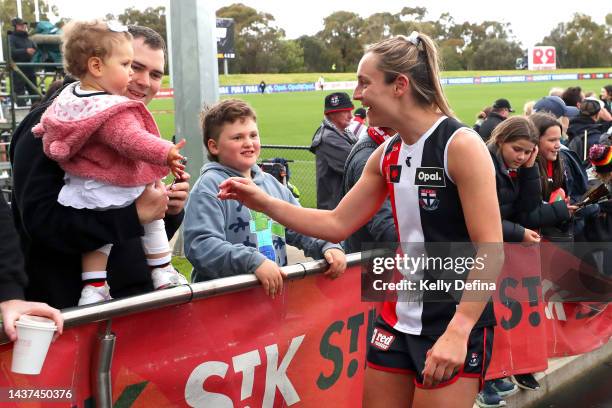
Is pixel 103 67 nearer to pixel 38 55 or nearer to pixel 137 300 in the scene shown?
pixel 137 300

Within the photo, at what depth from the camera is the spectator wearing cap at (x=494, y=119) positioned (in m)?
8.78

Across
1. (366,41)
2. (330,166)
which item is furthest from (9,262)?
(366,41)

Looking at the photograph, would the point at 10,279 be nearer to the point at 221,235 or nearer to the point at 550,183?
the point at 221,235

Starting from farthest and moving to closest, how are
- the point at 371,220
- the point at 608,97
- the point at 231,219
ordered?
the point at 608,97 → the point at 371,220 → the point at 231,219

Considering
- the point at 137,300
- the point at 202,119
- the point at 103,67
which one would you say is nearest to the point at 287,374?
the point at 137,300

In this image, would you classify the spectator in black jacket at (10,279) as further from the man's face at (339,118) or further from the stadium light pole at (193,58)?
the stadium light pole at (193,58)

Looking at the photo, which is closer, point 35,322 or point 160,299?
point 35,322

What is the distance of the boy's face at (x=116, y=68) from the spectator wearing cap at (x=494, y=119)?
20.2 ft

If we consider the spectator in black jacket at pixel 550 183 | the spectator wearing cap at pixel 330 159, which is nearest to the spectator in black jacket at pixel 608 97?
the spectator wearing cap at pixel 330 159

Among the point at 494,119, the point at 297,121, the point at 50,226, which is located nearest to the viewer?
the point at 50,226

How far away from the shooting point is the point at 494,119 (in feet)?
29.9

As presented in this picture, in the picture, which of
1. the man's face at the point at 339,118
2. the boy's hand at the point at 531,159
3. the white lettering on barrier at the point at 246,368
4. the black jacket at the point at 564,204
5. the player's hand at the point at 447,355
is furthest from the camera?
the man's face at the point at 339,118

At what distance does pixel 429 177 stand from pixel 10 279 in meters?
1.41

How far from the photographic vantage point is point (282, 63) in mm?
94062
